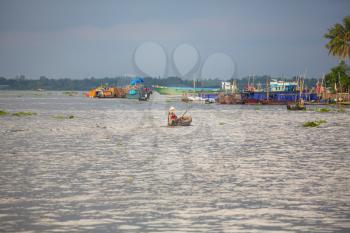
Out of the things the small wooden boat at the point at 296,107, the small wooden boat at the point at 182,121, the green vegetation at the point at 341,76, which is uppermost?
the green vegetation at the point at 341,76

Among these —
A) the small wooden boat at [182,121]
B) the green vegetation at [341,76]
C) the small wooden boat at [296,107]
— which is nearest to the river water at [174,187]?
the small wooden boat at [182,121]

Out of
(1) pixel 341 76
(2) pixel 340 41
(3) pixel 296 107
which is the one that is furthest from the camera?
(1) pixel 341 76

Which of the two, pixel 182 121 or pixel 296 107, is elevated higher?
pixel 182 121

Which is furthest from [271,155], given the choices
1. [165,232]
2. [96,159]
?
[165,232]

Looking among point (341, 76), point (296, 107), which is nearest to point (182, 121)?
point (296, 107)

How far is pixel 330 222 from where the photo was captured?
46.3 ft

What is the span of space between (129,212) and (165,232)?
2.40 metres

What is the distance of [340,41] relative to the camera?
389ft

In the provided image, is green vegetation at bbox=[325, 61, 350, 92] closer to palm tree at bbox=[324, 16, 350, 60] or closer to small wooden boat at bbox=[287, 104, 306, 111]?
palm tree at bbox=[324, 16, 350, 60]

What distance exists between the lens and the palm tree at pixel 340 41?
11862cm

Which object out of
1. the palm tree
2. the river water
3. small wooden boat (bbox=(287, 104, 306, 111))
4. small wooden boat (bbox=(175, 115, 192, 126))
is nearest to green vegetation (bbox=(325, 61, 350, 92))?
the palm tree

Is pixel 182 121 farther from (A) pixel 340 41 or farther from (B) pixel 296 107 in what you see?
(A) pixel 340 41

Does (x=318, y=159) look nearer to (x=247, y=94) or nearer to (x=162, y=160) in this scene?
(x=162, y=160)

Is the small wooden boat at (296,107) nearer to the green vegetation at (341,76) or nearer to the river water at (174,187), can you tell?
the green vegetation at (341,76)
